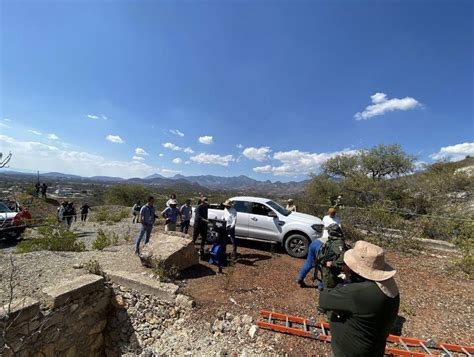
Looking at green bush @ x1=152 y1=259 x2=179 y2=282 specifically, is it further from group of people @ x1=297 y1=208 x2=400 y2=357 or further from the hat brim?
the hat brim

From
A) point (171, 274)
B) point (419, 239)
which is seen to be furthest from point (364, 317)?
point (419, 239)

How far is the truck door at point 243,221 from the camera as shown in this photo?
860 cm

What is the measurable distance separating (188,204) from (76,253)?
12.9 feet

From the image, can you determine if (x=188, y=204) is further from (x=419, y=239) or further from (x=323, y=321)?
(x=419, y=239)

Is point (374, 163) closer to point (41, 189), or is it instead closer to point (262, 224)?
point (262, 224)

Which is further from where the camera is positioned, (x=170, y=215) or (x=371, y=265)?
(x=170, y=215)

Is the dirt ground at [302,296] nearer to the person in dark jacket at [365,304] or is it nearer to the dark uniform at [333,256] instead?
the dark uniform at [333,256]

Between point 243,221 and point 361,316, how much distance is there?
653 cm

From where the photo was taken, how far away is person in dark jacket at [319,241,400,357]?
2107 mm

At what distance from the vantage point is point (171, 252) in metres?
Answer: 6.20

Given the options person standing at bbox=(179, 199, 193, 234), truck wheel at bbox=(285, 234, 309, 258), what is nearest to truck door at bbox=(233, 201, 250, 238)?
truck wheel at bbox=(285, 234, 309, 258)

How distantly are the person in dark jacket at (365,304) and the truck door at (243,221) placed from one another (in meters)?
6.23

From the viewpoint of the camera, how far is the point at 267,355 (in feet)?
12.5

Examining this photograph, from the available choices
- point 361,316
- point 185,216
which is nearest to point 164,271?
point 185,216
